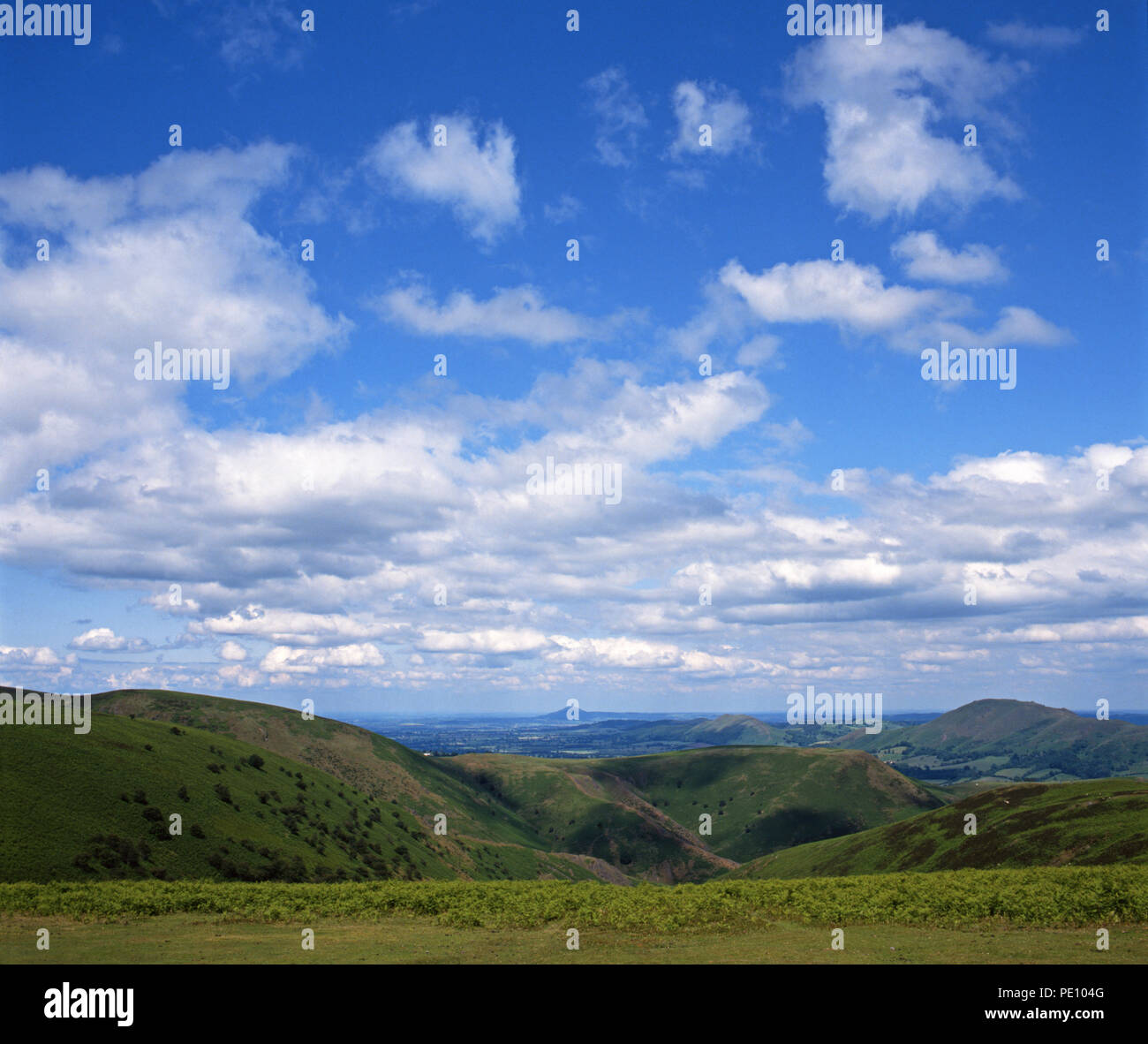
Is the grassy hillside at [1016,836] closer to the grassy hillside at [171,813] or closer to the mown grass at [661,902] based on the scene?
the mown grass at [661,902]

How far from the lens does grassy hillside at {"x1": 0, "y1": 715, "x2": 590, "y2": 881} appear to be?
63.8 meters

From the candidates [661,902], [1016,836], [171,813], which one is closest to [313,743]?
[171,813]

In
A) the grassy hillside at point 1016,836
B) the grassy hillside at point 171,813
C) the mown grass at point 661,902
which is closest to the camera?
the mown grass at point 661,902

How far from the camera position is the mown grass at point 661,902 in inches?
1448

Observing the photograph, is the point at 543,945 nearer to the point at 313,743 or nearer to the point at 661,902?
the point at 661,902

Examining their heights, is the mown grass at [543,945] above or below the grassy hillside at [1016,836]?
above

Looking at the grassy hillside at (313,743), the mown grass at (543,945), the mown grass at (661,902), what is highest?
the mown grass at (543,945)

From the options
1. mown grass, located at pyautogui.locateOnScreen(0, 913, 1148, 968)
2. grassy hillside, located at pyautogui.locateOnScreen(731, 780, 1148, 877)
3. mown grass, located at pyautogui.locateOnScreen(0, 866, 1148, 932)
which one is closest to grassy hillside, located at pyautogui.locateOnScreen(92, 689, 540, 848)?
grassy hillside, located at pyautogui.locateOnScreen(731, 780, 1148, 877)

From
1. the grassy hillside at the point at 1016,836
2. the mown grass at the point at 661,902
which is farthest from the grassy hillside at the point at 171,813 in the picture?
the grassy hillside at the point at 1016,836

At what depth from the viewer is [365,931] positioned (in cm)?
3759

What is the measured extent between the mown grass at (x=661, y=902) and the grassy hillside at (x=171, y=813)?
19.7 meters

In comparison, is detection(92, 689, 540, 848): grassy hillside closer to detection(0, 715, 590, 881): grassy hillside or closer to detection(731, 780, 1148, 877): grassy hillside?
detection(0, 715, 590, 881): grassy hillside
